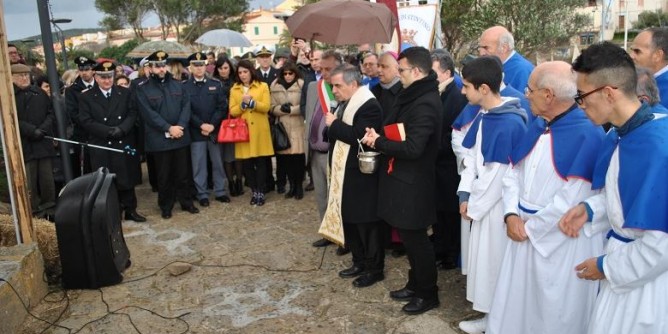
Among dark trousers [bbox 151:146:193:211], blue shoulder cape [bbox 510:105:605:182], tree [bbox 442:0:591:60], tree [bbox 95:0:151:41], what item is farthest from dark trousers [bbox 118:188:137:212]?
tree [bbox 95:0:151:41]

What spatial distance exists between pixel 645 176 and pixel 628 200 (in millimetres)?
129

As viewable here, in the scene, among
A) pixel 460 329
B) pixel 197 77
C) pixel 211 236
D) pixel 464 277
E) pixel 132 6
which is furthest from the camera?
pixel 132 6

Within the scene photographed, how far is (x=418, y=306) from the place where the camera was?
13.4 ft

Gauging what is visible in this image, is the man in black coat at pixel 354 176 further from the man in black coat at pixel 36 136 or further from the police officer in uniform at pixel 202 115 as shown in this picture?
the man in black coat at pixel 36 136

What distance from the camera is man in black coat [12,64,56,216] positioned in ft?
21.4

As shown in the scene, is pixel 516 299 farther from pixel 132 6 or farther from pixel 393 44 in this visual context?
pixel 132 6

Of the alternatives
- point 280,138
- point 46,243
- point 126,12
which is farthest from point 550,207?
point 126,12

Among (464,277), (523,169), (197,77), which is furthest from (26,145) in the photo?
(523,169)

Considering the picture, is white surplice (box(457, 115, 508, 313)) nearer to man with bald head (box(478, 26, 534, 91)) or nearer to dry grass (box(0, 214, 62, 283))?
man with bald head (box(478, 26, 534, 91))

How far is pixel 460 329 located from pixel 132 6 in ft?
151

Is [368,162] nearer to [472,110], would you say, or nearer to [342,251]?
[472,110]

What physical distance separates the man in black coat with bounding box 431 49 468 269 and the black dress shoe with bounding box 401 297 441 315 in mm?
940

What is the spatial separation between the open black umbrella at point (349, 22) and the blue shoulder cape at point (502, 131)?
7.12ft

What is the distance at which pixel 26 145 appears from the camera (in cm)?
653
